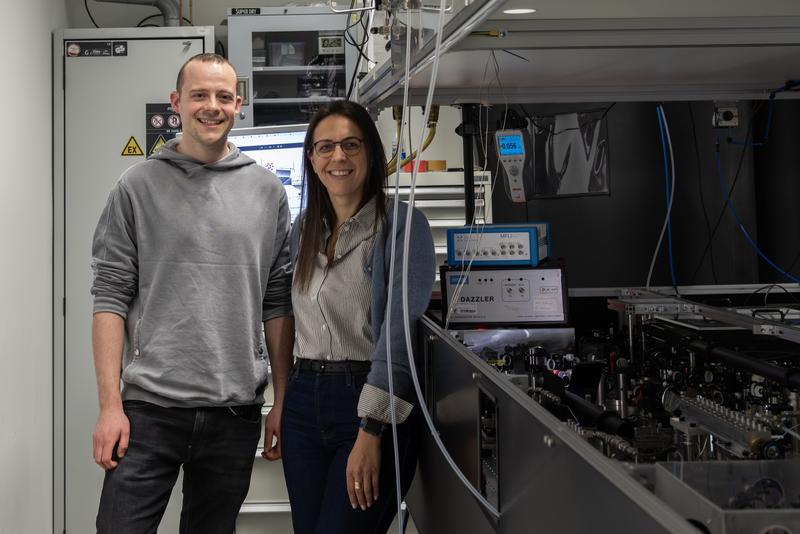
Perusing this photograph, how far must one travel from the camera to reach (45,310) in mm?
3369

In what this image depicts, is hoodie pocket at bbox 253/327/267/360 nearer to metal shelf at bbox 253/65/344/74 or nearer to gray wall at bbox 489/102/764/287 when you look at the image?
gray wall at bbox 489/102/764/287

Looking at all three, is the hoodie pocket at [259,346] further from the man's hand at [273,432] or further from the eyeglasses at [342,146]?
the eyeglasses at [342,146]

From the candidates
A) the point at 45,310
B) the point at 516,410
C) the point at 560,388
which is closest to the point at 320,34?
the point at 45,310

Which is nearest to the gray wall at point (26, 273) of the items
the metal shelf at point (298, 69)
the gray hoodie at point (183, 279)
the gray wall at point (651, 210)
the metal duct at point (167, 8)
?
the metal duct at point (167, 8)

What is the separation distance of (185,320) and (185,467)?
1.14 ft

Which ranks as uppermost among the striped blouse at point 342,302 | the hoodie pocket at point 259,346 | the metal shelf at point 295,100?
the metal shelf at point 295,100

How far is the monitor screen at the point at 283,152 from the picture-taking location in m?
3.18

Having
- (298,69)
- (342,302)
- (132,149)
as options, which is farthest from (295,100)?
(342,302)

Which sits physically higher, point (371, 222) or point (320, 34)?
point (320, 34)

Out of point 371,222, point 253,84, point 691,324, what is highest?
Answer: point 253,84

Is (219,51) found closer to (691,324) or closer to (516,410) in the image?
(691,324)

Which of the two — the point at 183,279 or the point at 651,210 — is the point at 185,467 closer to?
the point at 183,279

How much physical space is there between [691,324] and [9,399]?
2043 mm

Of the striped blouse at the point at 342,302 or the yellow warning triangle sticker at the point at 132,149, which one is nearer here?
the striped blouse at the point at 342,302
